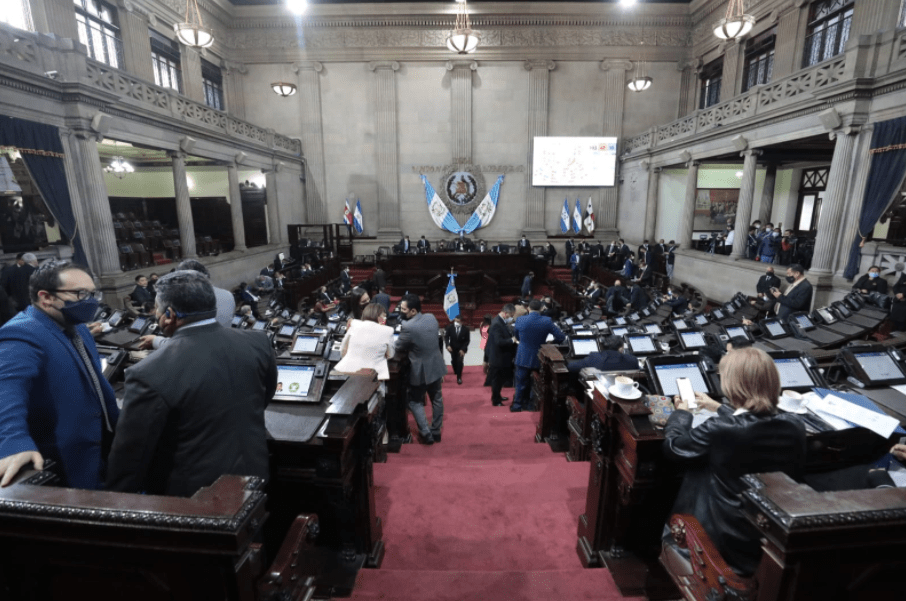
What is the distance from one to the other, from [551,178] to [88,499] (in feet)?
62.1

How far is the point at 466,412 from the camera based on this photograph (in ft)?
19.0

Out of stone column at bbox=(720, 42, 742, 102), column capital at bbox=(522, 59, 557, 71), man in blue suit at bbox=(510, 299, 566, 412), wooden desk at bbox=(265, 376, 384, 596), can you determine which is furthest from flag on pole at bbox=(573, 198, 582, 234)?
wooden desk at bbox=(265, 376, 384, 596)

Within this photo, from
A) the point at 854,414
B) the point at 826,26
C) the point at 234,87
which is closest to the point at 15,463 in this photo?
the point at 854,414

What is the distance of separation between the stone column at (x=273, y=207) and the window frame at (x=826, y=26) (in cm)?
1677

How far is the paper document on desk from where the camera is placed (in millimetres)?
2047

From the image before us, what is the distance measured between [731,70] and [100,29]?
772 inches

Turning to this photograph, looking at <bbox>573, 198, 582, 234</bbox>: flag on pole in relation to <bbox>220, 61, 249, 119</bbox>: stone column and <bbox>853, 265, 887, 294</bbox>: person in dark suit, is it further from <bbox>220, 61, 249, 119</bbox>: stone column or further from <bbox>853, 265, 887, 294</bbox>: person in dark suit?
<bbox>220, 61, 249, 119</bbox>: stone column

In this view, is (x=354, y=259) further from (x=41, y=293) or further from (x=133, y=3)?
(x=41, y=293)

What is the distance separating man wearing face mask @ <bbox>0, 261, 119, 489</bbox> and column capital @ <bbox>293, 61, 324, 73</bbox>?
1900cm

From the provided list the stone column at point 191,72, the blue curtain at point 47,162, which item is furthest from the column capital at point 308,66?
the blue curtain at point 47,162

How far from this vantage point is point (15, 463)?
135 cm

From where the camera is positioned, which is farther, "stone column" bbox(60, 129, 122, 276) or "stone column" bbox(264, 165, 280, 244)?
"stone column" bbox(264, 165, 280, 244)

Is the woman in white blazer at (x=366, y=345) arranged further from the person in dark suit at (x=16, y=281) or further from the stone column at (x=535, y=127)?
the stone column at (x=535, y=127)

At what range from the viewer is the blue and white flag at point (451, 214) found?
18656 millimetres
